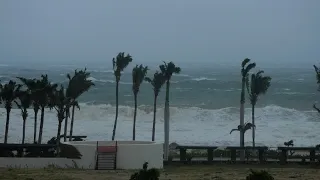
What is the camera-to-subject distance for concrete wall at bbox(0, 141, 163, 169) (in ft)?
85.5

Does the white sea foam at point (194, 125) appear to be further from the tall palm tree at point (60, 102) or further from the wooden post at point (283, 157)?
the wooden post at point (283, 157)

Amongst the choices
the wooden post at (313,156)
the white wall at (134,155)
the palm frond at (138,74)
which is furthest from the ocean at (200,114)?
the white wall at (134,155)

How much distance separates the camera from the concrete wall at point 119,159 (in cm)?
2605

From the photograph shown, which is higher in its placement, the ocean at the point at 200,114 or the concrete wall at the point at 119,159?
the ocean at the point at 200,114

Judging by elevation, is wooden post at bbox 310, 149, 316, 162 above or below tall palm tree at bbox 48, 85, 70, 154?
below

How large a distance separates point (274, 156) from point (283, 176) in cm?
1138

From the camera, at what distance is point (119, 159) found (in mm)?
26203

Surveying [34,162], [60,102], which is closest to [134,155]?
[34,162]

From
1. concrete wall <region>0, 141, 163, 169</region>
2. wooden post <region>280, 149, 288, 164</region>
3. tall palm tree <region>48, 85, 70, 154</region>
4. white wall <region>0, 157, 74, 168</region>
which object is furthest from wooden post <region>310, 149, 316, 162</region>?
tall palm tree <region>48, 85, 70, 154</region>

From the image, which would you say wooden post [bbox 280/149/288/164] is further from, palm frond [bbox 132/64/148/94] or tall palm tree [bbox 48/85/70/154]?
palm frond [bbox 132/64/148/94]

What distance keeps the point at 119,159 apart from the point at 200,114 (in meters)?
47.2

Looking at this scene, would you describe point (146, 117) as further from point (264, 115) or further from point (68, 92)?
point (68, 92)

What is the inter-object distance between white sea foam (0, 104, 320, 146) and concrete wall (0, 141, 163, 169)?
23782 millimetres

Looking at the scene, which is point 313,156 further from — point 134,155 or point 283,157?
point 134,155
